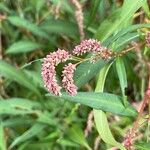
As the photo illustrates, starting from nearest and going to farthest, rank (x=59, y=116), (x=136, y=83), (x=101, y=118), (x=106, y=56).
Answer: (x=106, y=56) < (x=101, y=118) < (x=59, y=116) < (x=136, y=83)

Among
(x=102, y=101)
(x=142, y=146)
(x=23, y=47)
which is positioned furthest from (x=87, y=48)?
(x=23, y=47)

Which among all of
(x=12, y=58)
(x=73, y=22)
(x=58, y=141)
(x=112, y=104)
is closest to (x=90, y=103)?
Result: (x=112, y=104)

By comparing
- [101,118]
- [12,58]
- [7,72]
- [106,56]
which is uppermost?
[12,58]

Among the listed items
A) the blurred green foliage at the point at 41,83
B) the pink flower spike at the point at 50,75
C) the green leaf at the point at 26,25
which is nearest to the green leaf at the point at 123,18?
the blurred green foliage at the point at 41,83

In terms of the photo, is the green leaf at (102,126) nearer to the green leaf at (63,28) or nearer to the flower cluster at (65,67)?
the flower cluster at (65,67)

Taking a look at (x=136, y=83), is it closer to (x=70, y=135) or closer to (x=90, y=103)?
(x=70, y=135)

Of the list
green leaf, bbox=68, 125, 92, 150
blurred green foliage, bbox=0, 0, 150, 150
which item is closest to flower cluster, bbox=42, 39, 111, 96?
blurred green foliage, bbox=0, 0, 150, 150

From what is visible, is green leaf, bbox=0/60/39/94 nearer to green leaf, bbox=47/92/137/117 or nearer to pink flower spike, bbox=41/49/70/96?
green leaf, bbox=47/92/137/117
